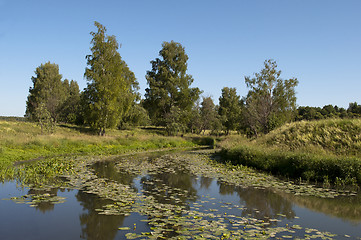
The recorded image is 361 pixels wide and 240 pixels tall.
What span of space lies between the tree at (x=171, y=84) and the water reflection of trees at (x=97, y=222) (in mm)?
44713

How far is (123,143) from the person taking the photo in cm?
3894

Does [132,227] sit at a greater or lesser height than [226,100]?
lesser

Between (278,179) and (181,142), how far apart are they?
32.1 metres

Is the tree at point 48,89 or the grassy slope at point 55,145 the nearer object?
the grassy slope at point 55,145

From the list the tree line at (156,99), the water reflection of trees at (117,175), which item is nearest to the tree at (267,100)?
the tree line at (156,99)

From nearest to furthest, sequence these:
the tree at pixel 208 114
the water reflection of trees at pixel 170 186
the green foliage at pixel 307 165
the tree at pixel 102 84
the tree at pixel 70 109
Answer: the water reflection of trees at pixel 170 186
the green foliage at pixel 307 165
the tree at pixel 102 84
the tree at pixel 70 109
the tree at pixel 208 114

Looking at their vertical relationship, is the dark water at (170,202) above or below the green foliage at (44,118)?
below

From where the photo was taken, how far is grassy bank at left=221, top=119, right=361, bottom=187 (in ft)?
51.9

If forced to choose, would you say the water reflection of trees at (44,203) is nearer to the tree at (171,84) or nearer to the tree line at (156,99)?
the tree line at (156,99)

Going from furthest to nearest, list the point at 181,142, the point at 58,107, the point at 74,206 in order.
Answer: the point at 58,107, the point at 181,142, the point at 74,206

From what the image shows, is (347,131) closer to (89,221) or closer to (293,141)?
(293,141)

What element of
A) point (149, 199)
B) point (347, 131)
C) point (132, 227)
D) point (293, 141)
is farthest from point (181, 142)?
point (132, 227)

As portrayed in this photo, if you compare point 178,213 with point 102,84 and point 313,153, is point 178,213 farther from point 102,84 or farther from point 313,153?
point 102,84

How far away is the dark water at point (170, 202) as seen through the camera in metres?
8.17
